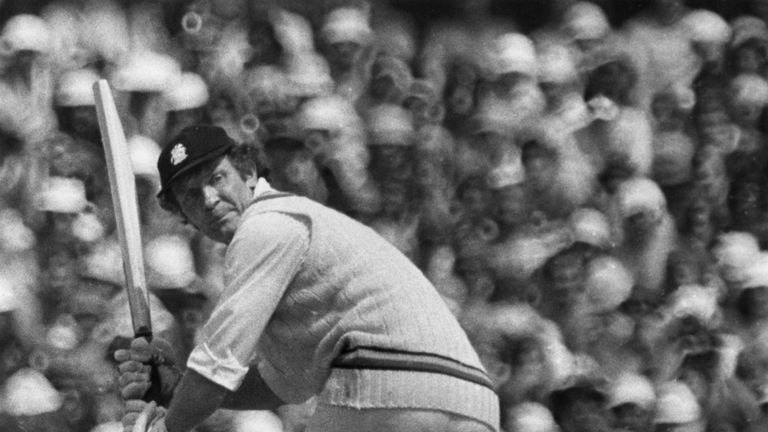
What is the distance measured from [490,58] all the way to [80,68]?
144 cm

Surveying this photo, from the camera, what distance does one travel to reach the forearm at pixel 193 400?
3.52m

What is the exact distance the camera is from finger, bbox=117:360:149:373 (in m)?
3.84

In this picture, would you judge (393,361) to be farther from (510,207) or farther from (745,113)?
(745,113)

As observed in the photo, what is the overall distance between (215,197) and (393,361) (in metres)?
0.49

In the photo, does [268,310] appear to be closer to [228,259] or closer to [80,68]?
[228,259]

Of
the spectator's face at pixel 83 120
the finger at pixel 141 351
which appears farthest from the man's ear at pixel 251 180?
the spectator's face at pixel 83 120

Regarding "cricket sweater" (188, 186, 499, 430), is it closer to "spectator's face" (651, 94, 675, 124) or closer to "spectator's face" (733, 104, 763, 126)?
"spectator's face" (651, 94, 675, 124)

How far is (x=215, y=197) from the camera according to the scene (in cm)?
369

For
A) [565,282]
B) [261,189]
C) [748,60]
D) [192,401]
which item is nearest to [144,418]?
[192,401]

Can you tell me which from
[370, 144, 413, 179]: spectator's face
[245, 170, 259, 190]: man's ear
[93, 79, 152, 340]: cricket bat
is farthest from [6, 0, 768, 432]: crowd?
[245, 170, 259, 190]: man's ear

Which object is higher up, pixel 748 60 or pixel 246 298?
pixel 748 60

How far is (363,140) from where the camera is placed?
20.3 feet

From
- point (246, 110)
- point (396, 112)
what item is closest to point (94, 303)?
point (246, 110)

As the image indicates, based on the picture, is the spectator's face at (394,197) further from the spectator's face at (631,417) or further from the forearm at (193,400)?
the forearm at (193,400)
